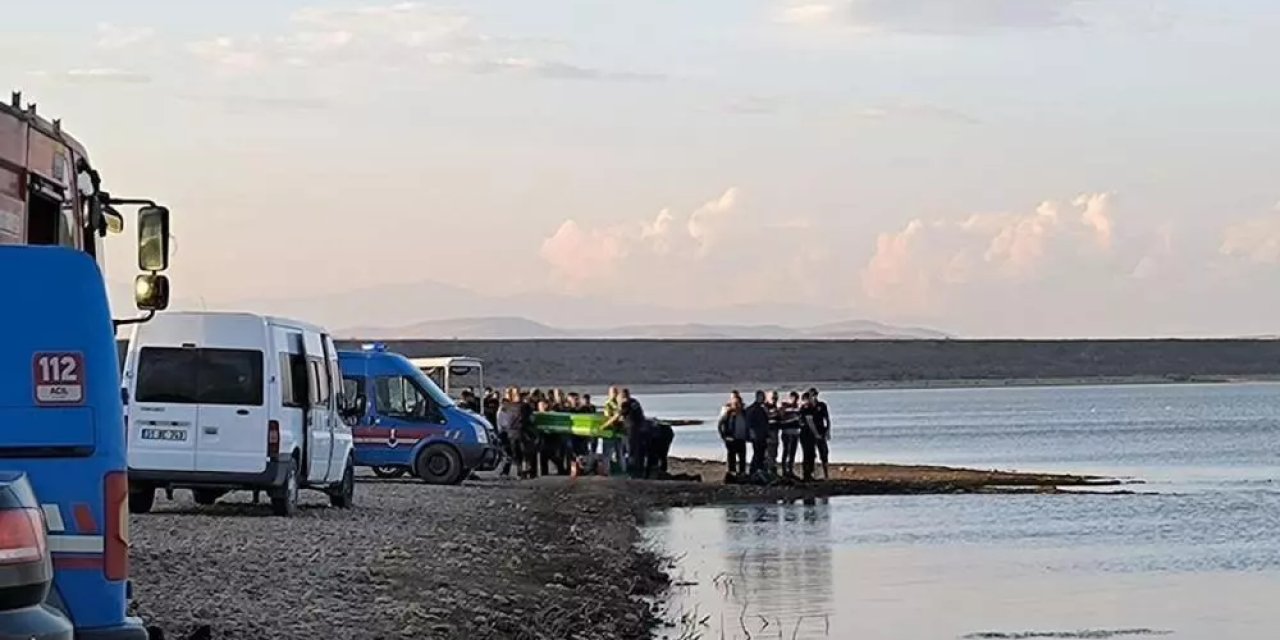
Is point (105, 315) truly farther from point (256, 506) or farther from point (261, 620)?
point (256, 506)

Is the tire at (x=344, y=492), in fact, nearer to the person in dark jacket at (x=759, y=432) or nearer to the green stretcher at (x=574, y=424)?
the person in dark jacket at (x=759, y=432)

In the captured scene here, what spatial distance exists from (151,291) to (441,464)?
20.9 metres

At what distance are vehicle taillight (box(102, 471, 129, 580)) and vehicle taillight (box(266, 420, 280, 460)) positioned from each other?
1429 cm

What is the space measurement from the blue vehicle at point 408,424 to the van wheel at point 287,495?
8.73m

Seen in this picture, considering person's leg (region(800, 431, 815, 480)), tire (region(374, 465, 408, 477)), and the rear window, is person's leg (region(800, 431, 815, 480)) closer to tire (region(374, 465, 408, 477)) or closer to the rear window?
tire (region(374, 465, 408, 477))

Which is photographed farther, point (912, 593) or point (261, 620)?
point (912, 593)

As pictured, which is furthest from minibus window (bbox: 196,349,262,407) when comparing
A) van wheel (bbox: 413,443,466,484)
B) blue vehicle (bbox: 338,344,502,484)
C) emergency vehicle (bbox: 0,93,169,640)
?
emergency vehicle (bbox: 0,93,169,640)

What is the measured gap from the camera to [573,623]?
16922 millimetres

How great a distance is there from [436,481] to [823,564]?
420 inches

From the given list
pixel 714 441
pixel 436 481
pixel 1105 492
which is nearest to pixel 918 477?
pixel 1105 492

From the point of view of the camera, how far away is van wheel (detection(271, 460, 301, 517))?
2378cm

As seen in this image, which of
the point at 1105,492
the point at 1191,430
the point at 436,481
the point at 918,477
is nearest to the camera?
the point at 436,481

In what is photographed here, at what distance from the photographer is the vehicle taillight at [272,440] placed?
76.2 ft

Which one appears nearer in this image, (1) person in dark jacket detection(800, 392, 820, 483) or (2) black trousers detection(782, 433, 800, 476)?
(1) person in dark jacket detection(800, 392, 820, 483)
